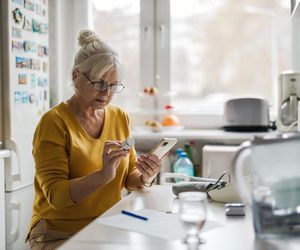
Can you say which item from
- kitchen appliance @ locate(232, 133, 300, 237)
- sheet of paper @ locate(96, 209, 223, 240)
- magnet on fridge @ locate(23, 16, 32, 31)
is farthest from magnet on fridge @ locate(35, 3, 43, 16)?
kitchen appliance @ locate(232, 133, 300, 237)

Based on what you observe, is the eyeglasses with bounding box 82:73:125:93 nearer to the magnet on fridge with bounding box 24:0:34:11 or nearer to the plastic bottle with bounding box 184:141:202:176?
the magnet on fridge with bounding box 24:0:34:11

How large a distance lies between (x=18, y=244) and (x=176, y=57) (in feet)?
4.90

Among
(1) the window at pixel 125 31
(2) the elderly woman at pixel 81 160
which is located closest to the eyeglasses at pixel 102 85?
(2) the elderly woman at pixel 81 160

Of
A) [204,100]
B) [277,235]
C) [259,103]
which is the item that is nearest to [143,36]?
[204,100]

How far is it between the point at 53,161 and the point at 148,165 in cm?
33

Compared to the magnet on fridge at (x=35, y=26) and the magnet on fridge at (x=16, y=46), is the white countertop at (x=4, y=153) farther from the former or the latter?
the magnet on fridge at (x=35, y=26)

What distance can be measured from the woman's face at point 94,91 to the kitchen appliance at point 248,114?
1145mm

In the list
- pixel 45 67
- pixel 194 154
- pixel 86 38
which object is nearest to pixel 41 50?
pixel 45 67

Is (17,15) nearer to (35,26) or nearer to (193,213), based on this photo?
(35,26)

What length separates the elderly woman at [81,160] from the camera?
5.30ft

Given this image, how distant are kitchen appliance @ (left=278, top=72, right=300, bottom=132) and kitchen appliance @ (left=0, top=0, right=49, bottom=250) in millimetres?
1285

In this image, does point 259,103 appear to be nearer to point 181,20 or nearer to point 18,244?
point 181,20

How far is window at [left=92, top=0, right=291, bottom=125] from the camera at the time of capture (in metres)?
3.05

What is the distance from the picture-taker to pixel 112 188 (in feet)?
5.98
